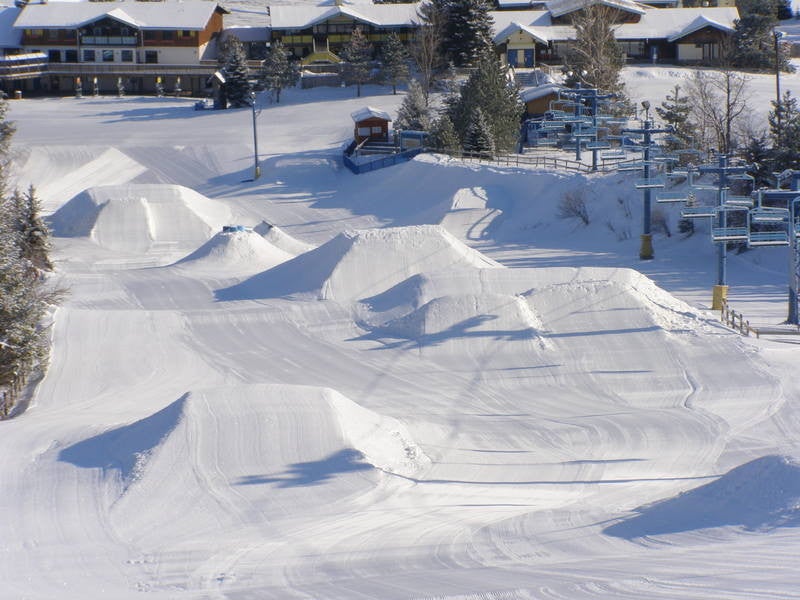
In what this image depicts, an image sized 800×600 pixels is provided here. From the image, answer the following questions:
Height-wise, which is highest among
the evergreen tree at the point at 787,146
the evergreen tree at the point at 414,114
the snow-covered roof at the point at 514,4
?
the snow-covered roof at the point at 514,4

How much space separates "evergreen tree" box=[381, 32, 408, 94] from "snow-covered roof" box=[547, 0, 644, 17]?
12.1 metres

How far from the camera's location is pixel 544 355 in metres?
26.7

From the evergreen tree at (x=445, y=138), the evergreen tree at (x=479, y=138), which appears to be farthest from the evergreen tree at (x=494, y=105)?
the evergreen tree at (x=445, y=138)

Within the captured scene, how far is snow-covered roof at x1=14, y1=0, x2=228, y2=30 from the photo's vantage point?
73.7 metres

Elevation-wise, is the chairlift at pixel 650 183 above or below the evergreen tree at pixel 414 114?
below

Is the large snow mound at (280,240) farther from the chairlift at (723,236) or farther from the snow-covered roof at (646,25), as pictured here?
the snow-covered roof at (646,25)

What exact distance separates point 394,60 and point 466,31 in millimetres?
4797

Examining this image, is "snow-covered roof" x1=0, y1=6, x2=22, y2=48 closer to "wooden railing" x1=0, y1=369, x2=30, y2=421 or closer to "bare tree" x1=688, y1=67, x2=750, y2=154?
"bare tree" x1=688, y1=67, x2=750, y2=154

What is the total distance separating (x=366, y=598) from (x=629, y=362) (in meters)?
13.5

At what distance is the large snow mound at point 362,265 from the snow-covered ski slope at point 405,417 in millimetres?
90

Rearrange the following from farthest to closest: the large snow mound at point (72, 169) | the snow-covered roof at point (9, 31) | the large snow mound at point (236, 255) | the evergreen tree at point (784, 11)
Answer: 1. the evergreen tree at point (784, 11)
2. the snow-covered roof at point (9, 31)
3. the large snow mound at point (72, 169)
4. the large snow mound at point (236, 255)

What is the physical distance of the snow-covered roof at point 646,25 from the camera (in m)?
70.9

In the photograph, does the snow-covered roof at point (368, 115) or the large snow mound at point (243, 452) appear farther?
the snow-covered roof at point (368, 115)

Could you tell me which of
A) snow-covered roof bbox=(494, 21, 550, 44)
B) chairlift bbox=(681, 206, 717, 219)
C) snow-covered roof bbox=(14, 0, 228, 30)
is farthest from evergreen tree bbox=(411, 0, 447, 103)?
chairlift bbox=(681, 206, 717, 219)
